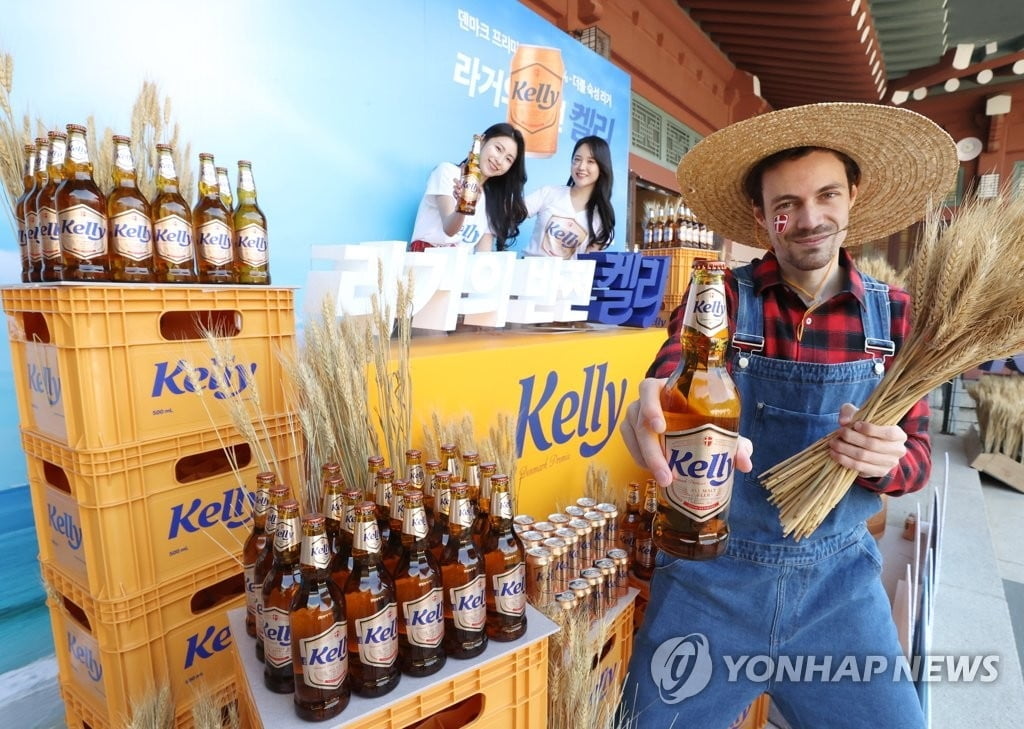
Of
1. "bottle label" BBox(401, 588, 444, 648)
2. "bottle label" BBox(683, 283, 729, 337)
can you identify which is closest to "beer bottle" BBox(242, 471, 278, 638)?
"bottle label" BBox(401, 588, 444, 648)

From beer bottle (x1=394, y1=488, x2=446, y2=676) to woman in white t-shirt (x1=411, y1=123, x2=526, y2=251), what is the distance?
2.44 metres

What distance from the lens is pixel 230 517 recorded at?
140cm

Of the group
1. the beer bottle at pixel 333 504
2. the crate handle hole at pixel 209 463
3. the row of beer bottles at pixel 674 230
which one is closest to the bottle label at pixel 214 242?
the crate handle hole at pixel 209 463

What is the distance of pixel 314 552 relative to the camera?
875 millimetres

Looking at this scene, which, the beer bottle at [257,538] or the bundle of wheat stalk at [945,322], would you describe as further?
the beer bottle at [257,538]

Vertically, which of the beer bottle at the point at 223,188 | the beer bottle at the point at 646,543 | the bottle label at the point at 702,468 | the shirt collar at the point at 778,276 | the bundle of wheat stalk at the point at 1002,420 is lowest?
the bundle of wheat stalk at the point at 1002,420

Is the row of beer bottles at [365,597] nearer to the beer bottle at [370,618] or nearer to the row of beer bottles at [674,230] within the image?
the beer bottle at [370,618]

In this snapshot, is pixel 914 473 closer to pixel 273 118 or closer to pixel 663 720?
pixel 663 720

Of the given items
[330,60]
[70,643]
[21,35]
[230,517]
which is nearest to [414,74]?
[330,60]

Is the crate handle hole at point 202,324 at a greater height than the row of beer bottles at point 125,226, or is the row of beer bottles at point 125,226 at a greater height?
the row of beer bottles at point 125,226

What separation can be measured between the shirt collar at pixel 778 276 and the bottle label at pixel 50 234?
1583 millimetres

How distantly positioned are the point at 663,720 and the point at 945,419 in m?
5.80

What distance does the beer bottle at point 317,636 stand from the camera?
0.84m

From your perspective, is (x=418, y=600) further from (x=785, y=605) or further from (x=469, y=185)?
(x=469, y=185)
